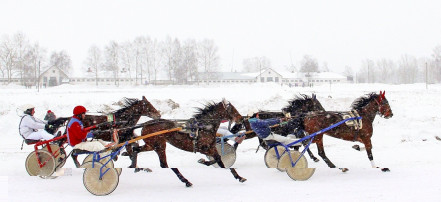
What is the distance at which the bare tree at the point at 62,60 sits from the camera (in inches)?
3093

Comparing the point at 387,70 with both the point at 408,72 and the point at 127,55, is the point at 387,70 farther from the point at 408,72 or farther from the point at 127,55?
the point at 127,55

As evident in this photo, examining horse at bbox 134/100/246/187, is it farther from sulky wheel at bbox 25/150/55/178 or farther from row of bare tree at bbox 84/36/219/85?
row of bare tree at bbox 84/36/219/85

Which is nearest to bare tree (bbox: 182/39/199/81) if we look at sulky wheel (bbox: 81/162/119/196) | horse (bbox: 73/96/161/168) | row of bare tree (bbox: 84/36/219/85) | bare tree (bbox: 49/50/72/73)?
row of bare tree (bbox: 84/36/219/85)

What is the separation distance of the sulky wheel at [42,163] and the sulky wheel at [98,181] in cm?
194

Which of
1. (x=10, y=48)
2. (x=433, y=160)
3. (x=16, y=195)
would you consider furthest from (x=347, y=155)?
(x=10, y=48)

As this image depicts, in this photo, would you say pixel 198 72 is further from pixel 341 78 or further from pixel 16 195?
pixel 16 195

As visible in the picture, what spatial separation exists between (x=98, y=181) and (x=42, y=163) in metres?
2.18

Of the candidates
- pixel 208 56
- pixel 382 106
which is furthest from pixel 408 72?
pixel 382 106

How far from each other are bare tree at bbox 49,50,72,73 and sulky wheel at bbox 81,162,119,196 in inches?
3062

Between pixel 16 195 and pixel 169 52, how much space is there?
55.7 metres

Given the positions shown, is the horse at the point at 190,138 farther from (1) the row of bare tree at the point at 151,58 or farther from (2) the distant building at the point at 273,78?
(2) the distant building at the point at 273,78

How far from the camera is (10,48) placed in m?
57.0

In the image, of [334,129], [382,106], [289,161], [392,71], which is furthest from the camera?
[392,71]

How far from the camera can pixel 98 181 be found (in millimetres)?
6383
